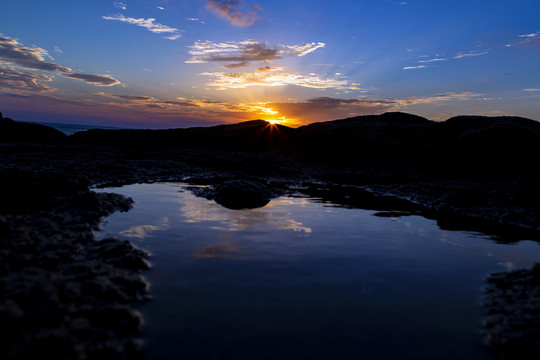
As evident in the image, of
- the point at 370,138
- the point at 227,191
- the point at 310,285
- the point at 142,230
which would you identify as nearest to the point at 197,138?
the point at 370,138

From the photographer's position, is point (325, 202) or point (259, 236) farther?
point (325, 202)

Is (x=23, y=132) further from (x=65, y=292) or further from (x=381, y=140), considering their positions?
(x=65, y=292)

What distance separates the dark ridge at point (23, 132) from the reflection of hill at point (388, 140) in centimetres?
304

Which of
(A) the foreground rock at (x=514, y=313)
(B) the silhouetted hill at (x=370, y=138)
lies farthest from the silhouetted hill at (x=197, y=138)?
(A) the foreground rock at (x=514, y=313)

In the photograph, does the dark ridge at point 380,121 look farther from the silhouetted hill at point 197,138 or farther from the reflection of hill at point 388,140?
the silhouetted hill at point 197,138

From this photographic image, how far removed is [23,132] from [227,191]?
22489mm

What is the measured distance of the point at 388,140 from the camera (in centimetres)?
2084

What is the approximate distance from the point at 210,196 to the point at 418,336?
23.7ft

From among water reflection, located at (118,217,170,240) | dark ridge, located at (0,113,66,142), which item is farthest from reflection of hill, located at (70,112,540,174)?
water reflection, located at (118,217,170,240)

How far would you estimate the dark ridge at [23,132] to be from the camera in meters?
22.9

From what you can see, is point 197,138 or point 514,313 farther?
point 197,138

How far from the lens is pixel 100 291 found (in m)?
3.46

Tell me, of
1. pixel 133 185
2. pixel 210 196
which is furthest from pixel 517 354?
pixel 133 185

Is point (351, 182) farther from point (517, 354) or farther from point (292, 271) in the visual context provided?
point (517, 354)
